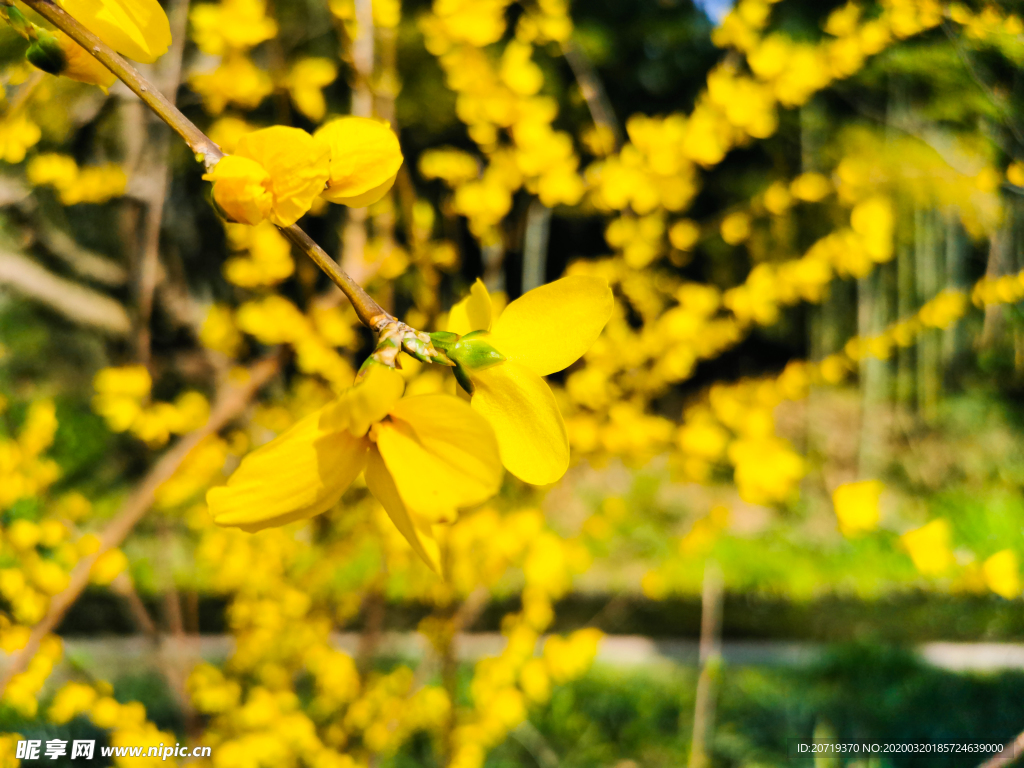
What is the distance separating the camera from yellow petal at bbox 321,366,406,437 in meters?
0.29

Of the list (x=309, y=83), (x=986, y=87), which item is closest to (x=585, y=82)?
(x=309, y=83)

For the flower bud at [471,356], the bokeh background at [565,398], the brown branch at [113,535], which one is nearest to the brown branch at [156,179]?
the bokeh background at [565,398]

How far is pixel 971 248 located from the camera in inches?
166

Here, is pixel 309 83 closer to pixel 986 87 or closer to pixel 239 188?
pixel 239 188

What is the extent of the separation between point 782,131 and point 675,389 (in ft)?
6.81

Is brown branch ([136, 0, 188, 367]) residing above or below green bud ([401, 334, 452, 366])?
below

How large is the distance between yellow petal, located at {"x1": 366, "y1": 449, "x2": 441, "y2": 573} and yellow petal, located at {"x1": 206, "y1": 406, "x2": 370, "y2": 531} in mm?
16

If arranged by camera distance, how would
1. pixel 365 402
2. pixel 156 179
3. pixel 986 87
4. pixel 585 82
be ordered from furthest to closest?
pixel 156 179, pixel 585 82, pixel 986 87, pixel 365 402

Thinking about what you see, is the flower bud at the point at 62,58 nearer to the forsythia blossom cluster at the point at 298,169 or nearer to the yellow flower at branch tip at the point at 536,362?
the forsythia blossom cluster at the point at 298,169

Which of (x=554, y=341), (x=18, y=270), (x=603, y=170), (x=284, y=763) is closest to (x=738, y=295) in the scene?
(x=603, y=170)

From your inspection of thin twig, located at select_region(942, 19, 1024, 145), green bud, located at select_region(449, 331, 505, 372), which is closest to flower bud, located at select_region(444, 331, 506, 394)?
green bud, located at select_region(449, 331, 505, 372)

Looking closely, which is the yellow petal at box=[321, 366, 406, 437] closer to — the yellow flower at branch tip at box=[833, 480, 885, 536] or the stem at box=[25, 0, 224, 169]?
the stem at box=[25, 0, 224, 169]

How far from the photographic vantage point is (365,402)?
0.94 feet

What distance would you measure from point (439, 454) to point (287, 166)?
18 centimetres
